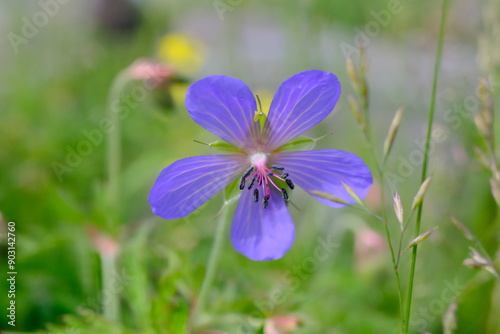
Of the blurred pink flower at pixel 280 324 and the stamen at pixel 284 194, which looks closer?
the stamen at pixel 284 194

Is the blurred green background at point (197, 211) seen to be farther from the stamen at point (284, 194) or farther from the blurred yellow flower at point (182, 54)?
the stamen at point (284, 194)

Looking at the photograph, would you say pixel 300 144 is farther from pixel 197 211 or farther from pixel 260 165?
pixel 197 211

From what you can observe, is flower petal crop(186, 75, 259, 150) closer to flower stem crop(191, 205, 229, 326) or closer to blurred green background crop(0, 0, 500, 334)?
flower stem crop(191, 205, 229, 326)

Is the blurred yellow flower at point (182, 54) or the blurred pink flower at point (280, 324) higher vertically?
the blurred yellow flower at point (182, 54)

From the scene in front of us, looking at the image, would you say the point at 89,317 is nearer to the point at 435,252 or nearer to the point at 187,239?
the point at 187,239

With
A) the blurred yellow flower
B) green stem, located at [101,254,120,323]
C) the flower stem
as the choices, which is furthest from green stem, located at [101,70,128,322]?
the blurred yellow flower

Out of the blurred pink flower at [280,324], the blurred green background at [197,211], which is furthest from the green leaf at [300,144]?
the blurred pink flower at [280,324]

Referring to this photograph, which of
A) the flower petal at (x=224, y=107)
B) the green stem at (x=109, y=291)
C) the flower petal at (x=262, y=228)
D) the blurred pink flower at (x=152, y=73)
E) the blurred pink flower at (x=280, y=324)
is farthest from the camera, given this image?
the blurred pink flower at (x=152, y=73)
